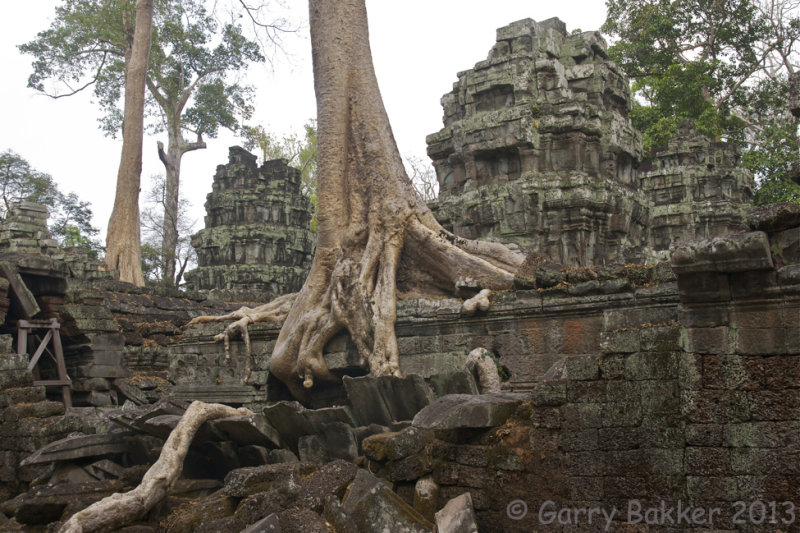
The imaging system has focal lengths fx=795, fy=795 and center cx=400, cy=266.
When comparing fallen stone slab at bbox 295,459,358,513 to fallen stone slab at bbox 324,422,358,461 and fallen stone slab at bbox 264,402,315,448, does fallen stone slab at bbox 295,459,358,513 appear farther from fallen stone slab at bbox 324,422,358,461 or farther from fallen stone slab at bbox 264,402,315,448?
fallen stone slab at bbox 264,402,315,448

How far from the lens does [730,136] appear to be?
2716 cm

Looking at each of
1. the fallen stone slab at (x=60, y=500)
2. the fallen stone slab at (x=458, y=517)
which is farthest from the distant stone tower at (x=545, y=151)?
the fallen stone slab at (x=458, y=517)

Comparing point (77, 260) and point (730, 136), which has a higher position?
point (730, 136)

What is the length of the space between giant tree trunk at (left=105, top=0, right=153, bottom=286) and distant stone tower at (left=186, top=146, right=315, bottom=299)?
374 centimetres

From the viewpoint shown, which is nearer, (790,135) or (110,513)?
(110,513)

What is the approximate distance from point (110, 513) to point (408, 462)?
205 centimetres

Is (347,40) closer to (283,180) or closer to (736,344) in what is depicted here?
(736,344)

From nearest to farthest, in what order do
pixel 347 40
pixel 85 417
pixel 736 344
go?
pixel 736 344, pixel 85 417, pixel 347 40

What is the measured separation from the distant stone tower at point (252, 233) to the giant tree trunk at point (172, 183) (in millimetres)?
7594

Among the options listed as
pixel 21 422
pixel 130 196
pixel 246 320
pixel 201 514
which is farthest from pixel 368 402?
pixel 130 196

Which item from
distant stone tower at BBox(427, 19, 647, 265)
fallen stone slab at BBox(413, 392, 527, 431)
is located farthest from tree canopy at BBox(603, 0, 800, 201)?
fallen stone slab at BBox(413, 392, 527, 431)

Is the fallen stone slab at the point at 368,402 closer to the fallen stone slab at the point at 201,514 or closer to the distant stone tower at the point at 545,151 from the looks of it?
the fallen stone slab at the point at 201,514

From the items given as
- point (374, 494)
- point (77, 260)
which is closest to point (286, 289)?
point (77, 260)

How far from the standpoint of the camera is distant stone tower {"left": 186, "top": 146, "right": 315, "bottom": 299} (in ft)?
79.7
